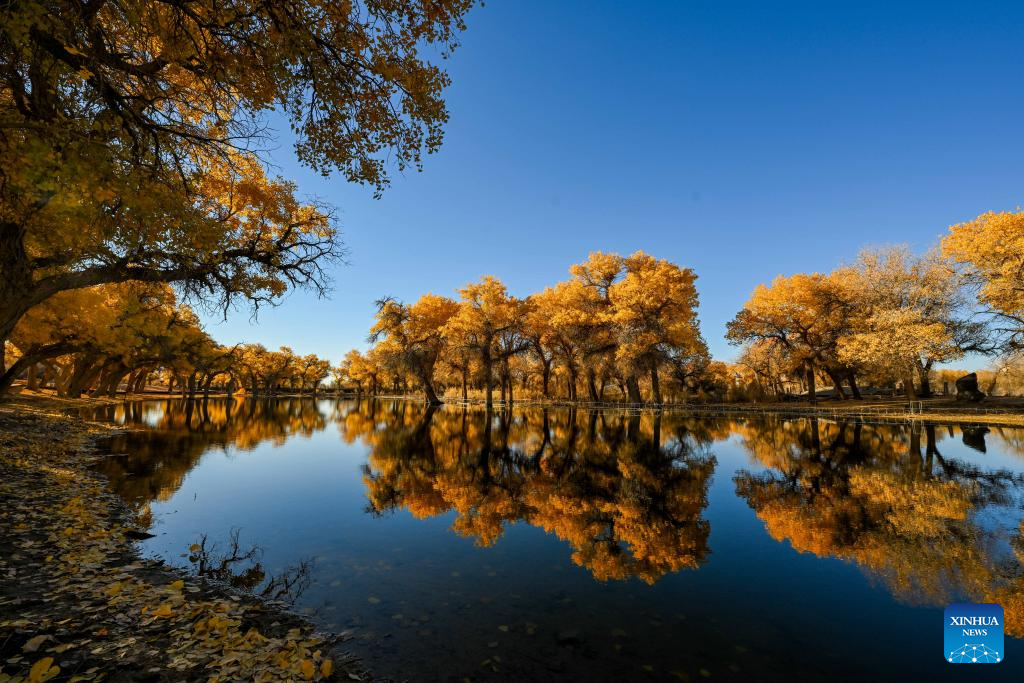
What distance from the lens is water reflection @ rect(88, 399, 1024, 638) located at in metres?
7.24

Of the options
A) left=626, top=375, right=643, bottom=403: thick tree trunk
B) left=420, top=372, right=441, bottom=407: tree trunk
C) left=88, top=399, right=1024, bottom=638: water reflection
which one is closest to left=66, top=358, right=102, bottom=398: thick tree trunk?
left=88, top=399, right=1024, bottom=638: water reflection

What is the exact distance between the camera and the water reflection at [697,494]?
7238 millimetres

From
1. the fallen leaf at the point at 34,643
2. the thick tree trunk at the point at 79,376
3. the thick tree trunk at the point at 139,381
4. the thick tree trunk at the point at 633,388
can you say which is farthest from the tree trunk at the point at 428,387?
the thick tree trunk at the point at 139,381

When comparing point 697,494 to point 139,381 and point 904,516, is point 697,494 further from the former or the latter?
point 139,381

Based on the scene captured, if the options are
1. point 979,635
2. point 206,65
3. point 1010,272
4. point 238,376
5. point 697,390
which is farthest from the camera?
point 238,376

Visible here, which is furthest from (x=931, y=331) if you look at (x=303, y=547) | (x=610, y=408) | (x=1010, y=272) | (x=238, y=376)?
(x=238, y=376)

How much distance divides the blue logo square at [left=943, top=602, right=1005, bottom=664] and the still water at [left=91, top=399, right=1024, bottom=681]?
0.14 metres

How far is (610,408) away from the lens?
43312 mm

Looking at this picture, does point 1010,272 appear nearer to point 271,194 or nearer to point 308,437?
point 271,194

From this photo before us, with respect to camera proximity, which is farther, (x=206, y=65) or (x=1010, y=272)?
(x=1010, y=272)

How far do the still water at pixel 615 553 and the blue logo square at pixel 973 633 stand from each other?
5.7 inches

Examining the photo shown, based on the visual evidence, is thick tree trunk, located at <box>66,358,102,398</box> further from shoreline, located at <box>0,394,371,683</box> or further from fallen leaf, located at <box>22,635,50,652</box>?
fallen leaf, located at <box>22,635,50,652</box>

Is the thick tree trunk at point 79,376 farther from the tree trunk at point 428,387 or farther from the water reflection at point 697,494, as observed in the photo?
the tree trunk at point 428,387

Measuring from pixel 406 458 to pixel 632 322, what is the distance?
27936mm
